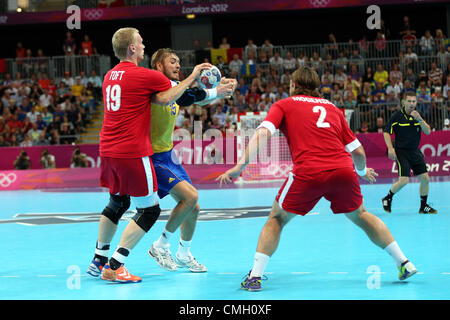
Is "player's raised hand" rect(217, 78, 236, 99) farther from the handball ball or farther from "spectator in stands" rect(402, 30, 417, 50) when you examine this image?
"spectator in stands" rect(402, 30, 417, 50)

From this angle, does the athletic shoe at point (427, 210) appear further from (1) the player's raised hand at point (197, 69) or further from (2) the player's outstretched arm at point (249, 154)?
(2) the player's outstretched arm at point (249, 154)

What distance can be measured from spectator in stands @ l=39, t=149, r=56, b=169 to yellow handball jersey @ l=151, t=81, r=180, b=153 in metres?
14.0

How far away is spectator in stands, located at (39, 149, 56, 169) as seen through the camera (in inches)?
781

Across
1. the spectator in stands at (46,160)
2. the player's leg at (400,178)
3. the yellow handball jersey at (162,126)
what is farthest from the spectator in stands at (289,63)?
the yellow handball jersey at (162,126)

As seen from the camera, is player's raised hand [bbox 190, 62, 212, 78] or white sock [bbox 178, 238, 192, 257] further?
A: white sock [bbox 178, 238, 192, 257]

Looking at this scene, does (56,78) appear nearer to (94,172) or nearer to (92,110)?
(92,110)

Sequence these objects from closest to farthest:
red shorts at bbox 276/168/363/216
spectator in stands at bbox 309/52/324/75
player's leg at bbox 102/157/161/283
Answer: red shorts at bbox 276/168/363/216 → player's leg at bbox 102/157/161/283 → spectator in stands at bbox 309/52/324/75

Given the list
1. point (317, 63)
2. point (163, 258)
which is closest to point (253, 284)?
point (163, 258)

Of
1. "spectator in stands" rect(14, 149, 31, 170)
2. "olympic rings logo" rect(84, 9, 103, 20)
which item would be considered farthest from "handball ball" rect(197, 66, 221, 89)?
"olympic rings logo" rect(84, 9, 103, 20)

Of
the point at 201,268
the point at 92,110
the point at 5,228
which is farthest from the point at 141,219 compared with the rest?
the point at 92,110

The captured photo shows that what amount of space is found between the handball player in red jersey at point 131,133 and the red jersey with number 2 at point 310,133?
1.01 metres

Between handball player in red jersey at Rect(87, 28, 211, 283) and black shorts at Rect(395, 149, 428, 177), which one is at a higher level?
handball player in red jersey at Rect(87, 28, 211, 283)

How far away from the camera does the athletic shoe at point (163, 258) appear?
22.2 feet
